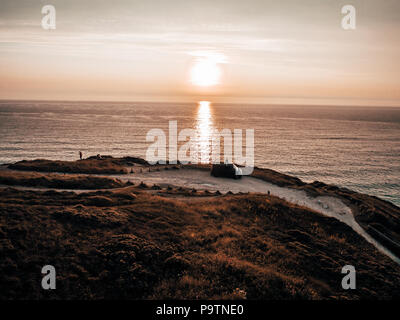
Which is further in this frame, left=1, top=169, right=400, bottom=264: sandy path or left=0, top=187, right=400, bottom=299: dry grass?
left=1, top=169, right=400, bottom=264: sandy path

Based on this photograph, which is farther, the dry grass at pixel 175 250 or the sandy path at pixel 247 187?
the sandy path at pixel 247 187

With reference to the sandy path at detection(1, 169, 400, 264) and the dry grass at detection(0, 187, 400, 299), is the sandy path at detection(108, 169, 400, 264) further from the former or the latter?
the dry grass at detection(0, 187, 400, 299)

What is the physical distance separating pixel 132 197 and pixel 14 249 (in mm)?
11629

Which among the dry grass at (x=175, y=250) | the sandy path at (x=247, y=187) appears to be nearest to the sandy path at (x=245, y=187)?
the sandy path at (x=247, y=187)

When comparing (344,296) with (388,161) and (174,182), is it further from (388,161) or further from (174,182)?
(388,161)

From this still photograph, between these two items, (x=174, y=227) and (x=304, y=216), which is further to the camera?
(x=304, y=216)

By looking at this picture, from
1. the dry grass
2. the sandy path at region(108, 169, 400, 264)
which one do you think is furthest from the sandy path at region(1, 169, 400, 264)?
the dry grass

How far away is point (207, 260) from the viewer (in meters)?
15.4

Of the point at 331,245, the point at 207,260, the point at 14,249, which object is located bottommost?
the point at 331,245

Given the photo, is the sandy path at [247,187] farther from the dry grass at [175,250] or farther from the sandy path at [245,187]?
the dry grass at [175,250]

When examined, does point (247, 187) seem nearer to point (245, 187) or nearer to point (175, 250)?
point (245, 187)

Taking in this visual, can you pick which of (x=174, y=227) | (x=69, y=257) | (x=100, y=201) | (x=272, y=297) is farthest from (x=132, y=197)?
(x=272, y=297)

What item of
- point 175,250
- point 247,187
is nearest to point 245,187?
point 247,187

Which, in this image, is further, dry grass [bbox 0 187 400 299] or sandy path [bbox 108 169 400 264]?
sandy path [bbox 108 169 400 264]
